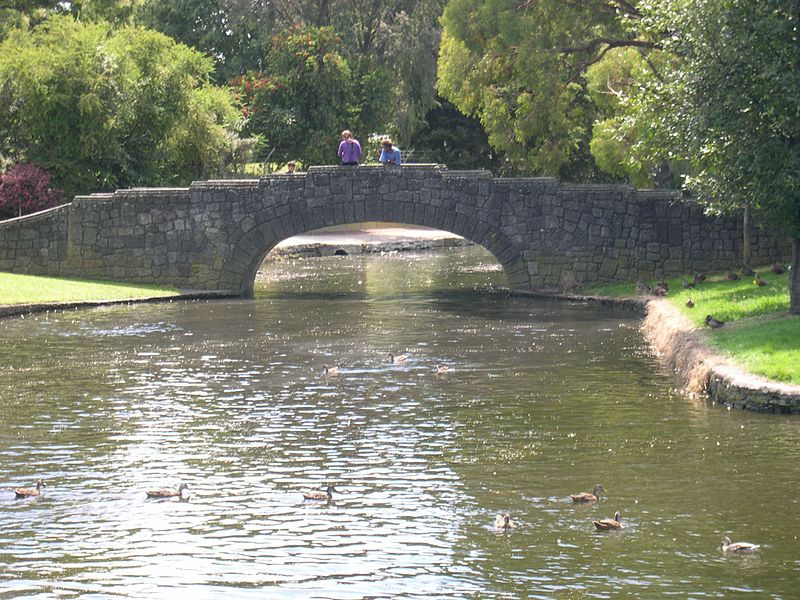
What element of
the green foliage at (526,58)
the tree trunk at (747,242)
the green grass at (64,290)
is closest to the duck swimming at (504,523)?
the green grass at (64,290)

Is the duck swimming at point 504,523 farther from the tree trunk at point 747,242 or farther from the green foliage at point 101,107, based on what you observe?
the green foliage at point 101,107

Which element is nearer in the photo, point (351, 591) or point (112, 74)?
point (351, 591)

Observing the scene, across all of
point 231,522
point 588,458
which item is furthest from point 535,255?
point 231,522

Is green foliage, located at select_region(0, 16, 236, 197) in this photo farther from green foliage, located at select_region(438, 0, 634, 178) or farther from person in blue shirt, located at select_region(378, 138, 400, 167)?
person in blue shirt, located at select_region(378, 138, 400, 167)

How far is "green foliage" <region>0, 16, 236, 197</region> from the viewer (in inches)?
1634

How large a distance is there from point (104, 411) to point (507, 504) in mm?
7692

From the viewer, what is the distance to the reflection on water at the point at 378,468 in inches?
514

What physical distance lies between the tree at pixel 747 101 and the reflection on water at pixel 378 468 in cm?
350

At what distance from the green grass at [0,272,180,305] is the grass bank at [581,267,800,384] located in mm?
11208

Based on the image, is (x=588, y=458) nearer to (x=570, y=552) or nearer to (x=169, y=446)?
(x=570, y=552)

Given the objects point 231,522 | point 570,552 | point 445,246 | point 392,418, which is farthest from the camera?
point 445,246

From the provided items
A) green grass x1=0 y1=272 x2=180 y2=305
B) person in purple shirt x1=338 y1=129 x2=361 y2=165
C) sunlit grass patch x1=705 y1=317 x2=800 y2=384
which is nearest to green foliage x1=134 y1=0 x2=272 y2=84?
person in purple shirt x1=338 y1=129 x2=361 y2=165

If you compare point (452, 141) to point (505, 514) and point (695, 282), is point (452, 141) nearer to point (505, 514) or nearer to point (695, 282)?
point (695, 282)

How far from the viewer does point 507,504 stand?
1524cm
